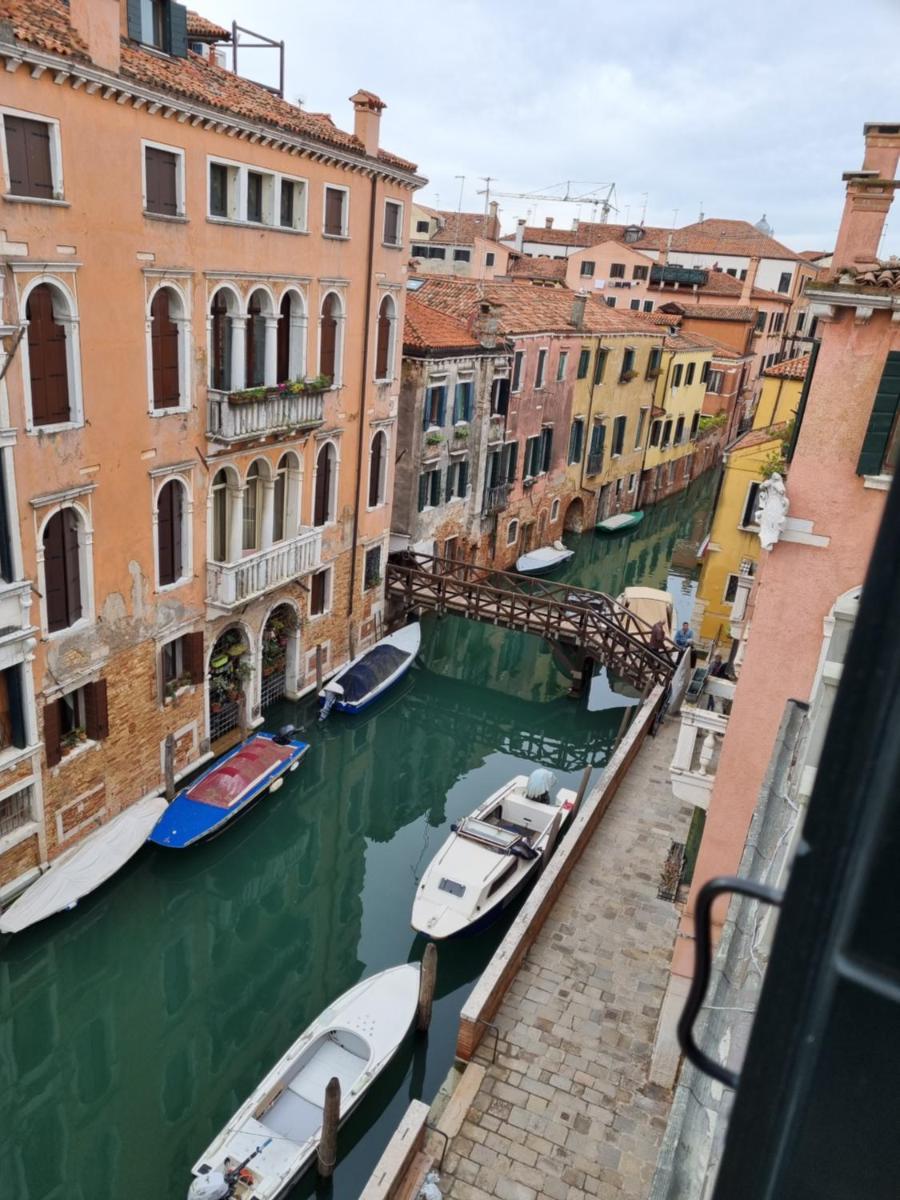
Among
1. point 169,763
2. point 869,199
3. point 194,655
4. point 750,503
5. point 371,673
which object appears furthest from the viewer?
point 750,503

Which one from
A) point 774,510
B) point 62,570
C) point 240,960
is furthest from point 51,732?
point 774,510

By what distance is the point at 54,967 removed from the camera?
1296 cm

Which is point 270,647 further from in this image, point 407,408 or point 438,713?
point 407,408

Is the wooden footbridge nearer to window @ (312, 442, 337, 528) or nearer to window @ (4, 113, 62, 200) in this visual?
window @ (312, 442, 337, 528)

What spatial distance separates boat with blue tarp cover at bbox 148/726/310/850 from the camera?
49.1 ft

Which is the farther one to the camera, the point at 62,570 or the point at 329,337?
the point at 329,337

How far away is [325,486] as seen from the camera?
1986 cm

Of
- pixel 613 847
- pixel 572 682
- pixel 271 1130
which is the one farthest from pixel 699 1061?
pixel 572 682

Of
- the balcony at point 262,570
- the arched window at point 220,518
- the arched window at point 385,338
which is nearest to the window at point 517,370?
the arched window at point 385,338

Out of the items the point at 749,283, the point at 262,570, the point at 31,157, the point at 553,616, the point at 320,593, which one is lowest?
the point at 553,616

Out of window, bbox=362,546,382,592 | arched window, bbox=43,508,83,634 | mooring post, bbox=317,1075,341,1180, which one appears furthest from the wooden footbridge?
mooring post, bbox=317,1075,341,1180

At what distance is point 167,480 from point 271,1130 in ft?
31.6

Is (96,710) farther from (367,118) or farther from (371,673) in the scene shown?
(367,118)

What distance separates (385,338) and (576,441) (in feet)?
52.4
